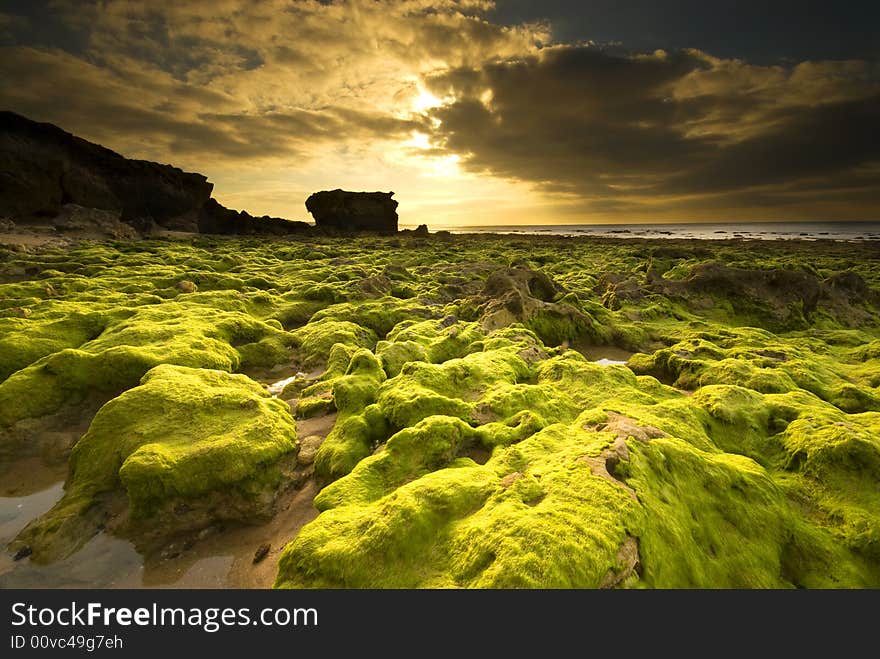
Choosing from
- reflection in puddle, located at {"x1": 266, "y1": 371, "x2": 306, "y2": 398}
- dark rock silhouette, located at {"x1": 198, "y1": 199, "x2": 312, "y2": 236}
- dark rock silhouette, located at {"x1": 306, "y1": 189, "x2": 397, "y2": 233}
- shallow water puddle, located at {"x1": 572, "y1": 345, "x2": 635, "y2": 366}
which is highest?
dark rock silhouette, located at {"x1": 306, "y1": 189, "x2": 397, "y2": 233}

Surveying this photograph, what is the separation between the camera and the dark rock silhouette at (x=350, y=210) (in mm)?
89938

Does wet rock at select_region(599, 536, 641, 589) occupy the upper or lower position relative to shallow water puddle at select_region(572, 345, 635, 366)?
upper

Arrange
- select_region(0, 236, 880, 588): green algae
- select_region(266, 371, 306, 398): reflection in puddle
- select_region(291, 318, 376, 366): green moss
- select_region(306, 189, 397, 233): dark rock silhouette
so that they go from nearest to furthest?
select_region(0, 236, 880, 588): green algae
select_region(266, 371, 306, 398): reflection in puddle
select_region(291, 318, 376, 366): green moss
select_region(306, 189, 397, 233): dark rock silhouette

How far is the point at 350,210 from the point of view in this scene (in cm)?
9019

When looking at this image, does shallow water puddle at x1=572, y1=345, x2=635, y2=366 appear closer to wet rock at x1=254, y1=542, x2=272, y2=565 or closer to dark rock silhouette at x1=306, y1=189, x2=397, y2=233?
wet rock at x1=254, y1=542, x2=272, y2=565

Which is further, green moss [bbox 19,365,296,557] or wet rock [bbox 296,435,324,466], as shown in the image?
wet rock [bbox 296,435,324,466]

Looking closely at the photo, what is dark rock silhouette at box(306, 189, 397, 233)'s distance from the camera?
89.9 m

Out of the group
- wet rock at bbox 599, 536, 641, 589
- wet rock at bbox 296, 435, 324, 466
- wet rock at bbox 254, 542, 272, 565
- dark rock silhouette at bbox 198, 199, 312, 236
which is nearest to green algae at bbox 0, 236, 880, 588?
wet rock at bbox 599, 536, 641, 589

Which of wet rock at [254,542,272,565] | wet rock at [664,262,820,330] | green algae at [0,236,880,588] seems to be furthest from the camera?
wet rock at [664,262,820,330]

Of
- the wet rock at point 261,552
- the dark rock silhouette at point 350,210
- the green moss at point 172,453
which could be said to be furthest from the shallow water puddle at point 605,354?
the dark rock silhouette at point 350,210

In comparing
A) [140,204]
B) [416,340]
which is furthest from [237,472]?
[140,204]

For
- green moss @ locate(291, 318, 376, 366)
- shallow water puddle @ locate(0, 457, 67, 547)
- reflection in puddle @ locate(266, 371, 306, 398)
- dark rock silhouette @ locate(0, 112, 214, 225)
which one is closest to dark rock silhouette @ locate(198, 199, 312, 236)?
dark rock silhouette @ locate(0, 112, 214, 225)

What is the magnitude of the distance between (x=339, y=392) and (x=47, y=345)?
7660 mm

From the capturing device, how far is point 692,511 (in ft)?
14.0
